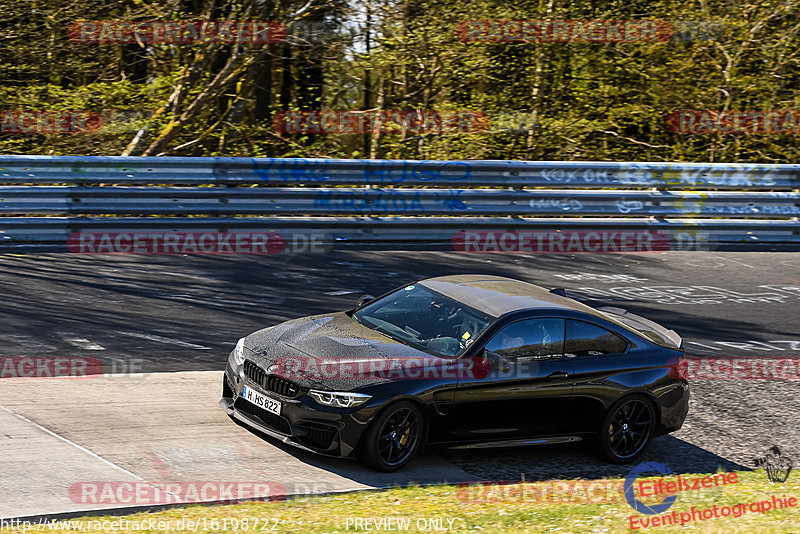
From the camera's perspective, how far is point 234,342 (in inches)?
383

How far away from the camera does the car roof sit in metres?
7.73

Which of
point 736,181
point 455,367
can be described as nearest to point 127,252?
point 455,367

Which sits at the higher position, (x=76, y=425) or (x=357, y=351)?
(x=357, y=351)

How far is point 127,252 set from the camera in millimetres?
→ 12906

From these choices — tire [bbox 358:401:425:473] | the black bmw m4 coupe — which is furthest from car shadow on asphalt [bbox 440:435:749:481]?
tire [bbox 358:401:425:473]

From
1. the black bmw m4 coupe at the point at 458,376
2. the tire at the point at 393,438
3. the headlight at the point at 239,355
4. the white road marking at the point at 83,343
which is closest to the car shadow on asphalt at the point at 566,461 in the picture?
the black bmw m4 coupe at the point at 458,376

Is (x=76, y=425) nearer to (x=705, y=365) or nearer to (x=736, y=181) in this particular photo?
(x=705, y=365)

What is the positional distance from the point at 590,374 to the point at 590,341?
0.96 ft

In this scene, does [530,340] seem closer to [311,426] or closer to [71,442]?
[311,426]

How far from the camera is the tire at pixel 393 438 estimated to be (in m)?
6.79

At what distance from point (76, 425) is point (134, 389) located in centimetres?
104

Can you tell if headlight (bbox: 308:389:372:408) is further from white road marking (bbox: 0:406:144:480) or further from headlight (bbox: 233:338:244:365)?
white road marking (bbox: 0:406:144:480)

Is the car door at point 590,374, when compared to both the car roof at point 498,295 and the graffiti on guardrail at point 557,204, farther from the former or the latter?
the graffiti on guardrail at point 557,204

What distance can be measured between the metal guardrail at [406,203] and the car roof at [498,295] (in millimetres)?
5880
